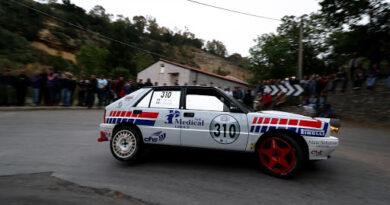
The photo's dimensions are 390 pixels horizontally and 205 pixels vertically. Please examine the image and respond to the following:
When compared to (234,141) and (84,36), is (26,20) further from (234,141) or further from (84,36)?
(234,141)

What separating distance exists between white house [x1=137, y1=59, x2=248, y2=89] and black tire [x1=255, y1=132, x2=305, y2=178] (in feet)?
92.9

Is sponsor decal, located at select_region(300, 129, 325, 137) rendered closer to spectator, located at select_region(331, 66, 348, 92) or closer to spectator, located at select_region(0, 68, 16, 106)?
spectator, located at select_region(331, 66, 348, 92)

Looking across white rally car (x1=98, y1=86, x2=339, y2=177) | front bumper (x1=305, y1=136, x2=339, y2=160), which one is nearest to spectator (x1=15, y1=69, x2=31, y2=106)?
white rally car (x1=98, y1=86, x2=339, y2=177)

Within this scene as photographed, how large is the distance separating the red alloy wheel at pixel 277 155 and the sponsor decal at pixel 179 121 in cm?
121

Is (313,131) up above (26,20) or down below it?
below

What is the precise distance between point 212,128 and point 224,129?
0.21 m

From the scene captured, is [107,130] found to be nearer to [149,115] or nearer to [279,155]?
[149,115]

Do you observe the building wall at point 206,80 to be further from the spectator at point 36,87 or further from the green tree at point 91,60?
the green tree at point 91,60

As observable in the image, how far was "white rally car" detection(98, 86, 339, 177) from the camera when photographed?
12.5ft

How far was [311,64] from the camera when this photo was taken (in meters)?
31.6

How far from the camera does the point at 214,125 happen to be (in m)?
4.06

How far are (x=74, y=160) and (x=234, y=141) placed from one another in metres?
3.19

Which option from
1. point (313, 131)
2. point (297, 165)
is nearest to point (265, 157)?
point (297, 165)

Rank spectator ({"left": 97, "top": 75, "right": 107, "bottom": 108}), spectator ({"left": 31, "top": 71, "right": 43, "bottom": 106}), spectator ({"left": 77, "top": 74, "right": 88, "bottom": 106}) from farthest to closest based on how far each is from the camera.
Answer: spectator ({"left": 97, "top": 75, "right": 107, "bottom": 108}) → spectator ({"left": 77, "top": 74, "right": 88, "bottom": 106}) → spectator ({"left": 31, "top": 71, "right": 43, "bottom": 106})
